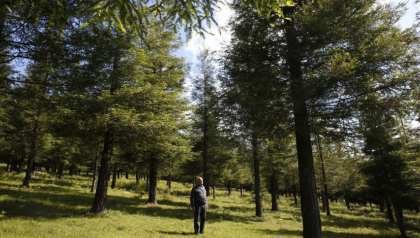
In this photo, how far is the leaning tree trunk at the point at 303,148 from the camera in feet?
30.5

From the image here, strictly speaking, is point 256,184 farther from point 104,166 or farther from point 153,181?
point 104,166

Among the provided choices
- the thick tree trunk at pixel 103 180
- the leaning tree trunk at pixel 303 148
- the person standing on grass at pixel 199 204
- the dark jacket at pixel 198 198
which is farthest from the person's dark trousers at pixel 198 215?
the thick tree trunk at pixel 103 180

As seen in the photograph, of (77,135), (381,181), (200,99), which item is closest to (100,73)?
(77,135)

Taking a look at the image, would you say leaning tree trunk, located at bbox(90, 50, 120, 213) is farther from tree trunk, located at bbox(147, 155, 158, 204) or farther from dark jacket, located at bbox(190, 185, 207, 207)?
tree trunk, located at bbox(147, 155, 158, 204)

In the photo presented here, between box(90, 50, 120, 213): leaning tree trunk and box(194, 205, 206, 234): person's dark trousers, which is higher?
box(90, 50, 120, 213): leaning tree trunk

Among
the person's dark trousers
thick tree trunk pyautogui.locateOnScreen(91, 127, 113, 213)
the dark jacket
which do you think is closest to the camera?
the person's dark trousers

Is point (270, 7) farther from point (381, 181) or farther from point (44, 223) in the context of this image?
point (381, 181)

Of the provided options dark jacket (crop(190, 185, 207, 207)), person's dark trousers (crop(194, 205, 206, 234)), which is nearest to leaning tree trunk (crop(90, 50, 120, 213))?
dark jacket (crop(190, 185, 207, 207))

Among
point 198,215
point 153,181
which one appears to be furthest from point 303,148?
point 153,181

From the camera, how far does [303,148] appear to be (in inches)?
385

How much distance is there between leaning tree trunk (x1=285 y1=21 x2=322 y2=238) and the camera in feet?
30.5

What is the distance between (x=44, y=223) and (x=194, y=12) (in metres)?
9.69

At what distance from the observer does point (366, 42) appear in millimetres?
9000

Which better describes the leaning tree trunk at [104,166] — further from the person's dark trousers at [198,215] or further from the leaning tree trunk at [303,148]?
the leaning tree trunk at [303,148]
